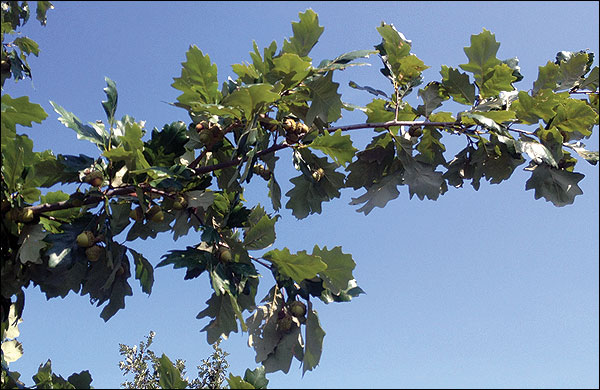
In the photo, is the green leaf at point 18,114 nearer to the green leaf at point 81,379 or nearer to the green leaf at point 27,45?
the green leaf at point 81,379

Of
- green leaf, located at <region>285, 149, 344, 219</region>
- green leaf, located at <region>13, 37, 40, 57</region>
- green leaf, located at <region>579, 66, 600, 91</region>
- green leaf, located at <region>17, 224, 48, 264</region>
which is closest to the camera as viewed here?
green leaf, located at <region>17, 224, 48, 264</region>

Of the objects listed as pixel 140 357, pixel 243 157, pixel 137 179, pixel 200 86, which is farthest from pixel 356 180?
pixel 140 357

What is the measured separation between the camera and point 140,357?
10.3 meters

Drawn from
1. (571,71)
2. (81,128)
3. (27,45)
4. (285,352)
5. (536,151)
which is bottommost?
(285,352)

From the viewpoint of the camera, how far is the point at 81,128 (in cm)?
269

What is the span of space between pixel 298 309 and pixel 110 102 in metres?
1.42

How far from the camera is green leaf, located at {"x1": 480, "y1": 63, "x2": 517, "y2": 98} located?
3100 mm

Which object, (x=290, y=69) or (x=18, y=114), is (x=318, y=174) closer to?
(x=290, y=69)

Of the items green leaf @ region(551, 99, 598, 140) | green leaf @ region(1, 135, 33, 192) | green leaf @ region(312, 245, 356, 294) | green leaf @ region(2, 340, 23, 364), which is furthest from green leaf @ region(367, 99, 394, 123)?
green leaf @ region(2, 340, 23, 364)

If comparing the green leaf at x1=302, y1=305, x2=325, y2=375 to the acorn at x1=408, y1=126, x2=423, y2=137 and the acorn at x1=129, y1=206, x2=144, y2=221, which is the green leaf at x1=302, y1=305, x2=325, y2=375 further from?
the acorn at x1=408, y1=126, x2=423, y2=137

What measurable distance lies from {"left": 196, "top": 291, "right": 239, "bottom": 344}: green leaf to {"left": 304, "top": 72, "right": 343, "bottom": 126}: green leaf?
103 cm

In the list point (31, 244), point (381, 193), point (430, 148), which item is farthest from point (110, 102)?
point (430, 148)

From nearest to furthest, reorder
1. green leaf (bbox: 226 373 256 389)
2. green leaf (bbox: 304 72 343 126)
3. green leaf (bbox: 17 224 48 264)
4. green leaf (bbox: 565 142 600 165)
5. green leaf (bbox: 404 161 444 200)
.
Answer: green leaf (bbox: 226 373 256 389) → green leaf (bbox: 17 224 48 264) → green leaf (bbox: 304 72 343 126) → green leaf (bbox: 404 161 444 200) → green leaf (bbox: 565 142 600 165)

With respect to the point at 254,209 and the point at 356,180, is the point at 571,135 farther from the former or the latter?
the point at 254,209
